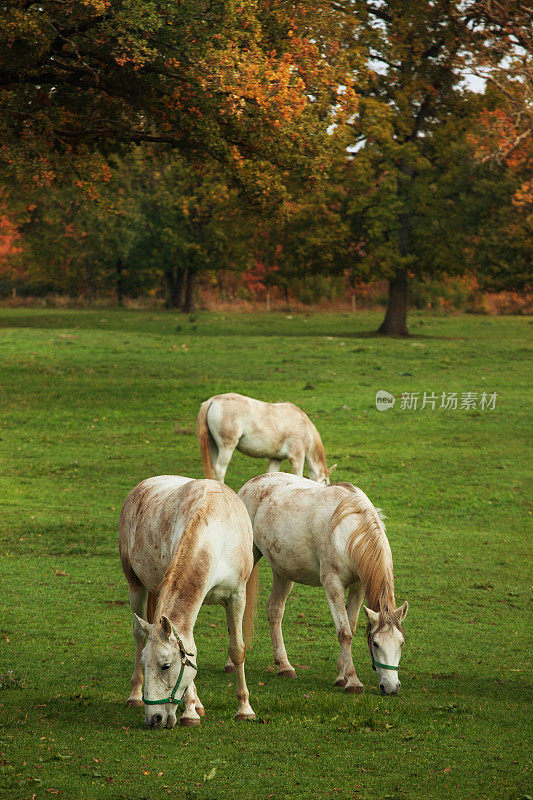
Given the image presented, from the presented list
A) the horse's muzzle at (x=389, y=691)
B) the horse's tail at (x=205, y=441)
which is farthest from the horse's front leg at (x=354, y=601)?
the horse's tail at (x=205, y=441)

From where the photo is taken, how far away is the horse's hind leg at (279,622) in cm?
794

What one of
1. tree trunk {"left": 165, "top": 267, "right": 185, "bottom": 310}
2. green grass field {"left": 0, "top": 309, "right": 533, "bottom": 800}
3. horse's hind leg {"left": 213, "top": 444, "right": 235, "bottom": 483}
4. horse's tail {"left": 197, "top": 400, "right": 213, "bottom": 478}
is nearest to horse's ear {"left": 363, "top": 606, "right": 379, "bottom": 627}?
green grass field {"left": 0, "top": 309, "right": 533, "bottom": 800}

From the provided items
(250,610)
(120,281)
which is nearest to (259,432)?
(250,610)

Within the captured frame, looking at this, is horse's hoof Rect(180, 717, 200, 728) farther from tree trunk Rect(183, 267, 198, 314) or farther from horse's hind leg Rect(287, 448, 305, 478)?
tree trunk Rect(183, 267, 198, 314)

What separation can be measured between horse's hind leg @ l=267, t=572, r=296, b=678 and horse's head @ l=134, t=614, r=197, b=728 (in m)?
2.23

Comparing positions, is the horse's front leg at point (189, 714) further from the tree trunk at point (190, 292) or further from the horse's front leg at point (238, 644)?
the tree trunk at point (190, 292)

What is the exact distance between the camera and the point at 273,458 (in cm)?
1574

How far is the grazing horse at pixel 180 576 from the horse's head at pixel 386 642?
1.08 m

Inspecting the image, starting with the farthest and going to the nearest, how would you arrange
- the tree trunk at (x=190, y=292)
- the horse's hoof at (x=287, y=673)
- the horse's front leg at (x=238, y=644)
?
the tree trunk at (x=190, y=292) < the horse's hoof at (x=287, y=673) < the horse's front leg at (x=238, y=644)

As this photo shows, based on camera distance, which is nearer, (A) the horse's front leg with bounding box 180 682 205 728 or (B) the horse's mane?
(A) the horse's front leg with bounding box 180 682 205 728

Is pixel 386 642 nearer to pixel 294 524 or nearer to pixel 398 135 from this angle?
pixel 294 524

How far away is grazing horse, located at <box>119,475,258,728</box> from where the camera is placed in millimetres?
5777

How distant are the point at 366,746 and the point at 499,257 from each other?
32189 mm

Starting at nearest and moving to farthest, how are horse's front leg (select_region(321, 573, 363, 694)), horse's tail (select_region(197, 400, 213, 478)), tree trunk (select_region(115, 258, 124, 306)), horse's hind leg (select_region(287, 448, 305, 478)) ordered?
horse's front leg (select_region(321, 573, 363, 694))
horse's tail (select_region(197, 400, 213, 478))
horse's hind leg (select_region(287, 448, 305, 478))
tree trunk (select_region(115, 258, 124, 306))
